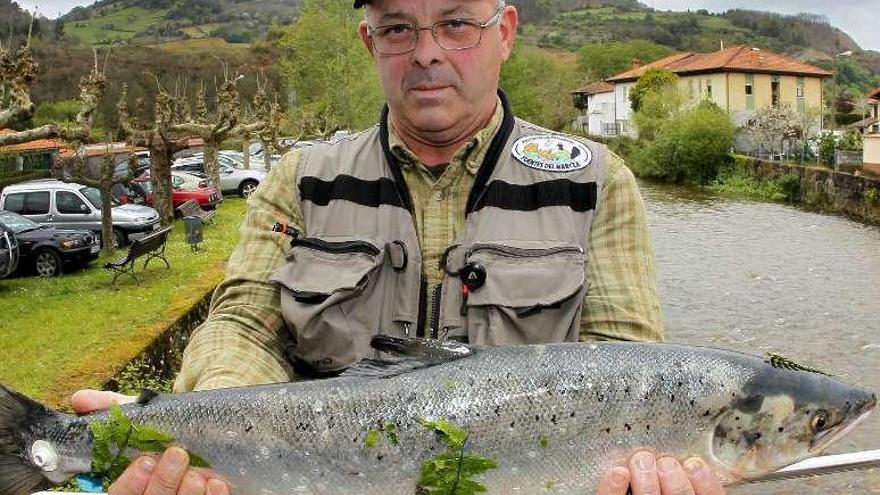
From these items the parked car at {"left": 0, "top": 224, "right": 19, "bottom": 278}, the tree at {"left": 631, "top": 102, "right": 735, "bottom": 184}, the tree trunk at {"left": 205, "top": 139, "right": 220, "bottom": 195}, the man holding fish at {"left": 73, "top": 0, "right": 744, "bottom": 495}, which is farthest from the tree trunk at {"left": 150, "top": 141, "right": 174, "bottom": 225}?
the tree at {"left": 631, "top": 102, "right": 735, "bottom": 184}

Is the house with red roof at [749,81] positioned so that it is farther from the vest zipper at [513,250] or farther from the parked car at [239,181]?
the vest zipper at [513,250]

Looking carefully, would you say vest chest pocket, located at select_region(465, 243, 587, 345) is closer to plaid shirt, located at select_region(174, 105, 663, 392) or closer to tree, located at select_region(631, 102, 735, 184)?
plaid shirt, located at select_region(174, 105, 663, 392)

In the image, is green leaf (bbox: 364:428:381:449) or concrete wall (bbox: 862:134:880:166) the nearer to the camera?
green leaf (bbox: 364:428:381:449)

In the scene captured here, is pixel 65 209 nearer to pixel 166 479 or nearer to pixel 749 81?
pixel 166 479

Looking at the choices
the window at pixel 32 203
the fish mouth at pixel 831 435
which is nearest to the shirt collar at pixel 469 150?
the fish mouth at pixel 831 435

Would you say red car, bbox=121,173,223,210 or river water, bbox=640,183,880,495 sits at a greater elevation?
red car, bbox=121,173,223,210

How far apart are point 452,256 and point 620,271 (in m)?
0.70

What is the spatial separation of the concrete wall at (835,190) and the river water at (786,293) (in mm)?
973

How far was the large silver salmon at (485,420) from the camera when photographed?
3.00m

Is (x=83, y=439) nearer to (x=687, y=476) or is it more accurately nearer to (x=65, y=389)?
(x=687, y=476)

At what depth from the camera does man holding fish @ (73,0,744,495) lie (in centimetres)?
362

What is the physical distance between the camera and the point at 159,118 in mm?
31859

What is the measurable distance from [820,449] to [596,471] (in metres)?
0.81

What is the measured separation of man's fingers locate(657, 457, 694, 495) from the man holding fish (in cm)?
72
